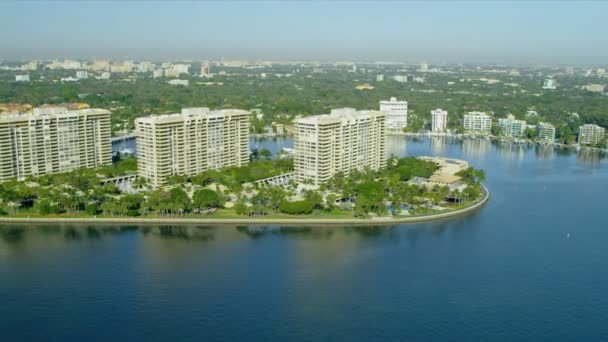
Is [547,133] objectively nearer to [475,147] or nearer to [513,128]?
[513,128]

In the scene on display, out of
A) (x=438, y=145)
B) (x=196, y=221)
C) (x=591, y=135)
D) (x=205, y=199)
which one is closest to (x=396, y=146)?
(x=438, y=145)

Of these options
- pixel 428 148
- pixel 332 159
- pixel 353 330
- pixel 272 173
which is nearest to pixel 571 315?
pixel 353 330

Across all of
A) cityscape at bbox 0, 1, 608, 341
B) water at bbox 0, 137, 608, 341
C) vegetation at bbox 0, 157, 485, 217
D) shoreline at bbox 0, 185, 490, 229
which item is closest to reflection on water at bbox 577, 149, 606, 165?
cityscape at bbox 0, 1, 608, 341

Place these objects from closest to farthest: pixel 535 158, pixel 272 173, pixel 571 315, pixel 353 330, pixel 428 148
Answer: pixel 353 330, pixel 571 315, pixel 272 173, pixel 535 158, pixel 428 148

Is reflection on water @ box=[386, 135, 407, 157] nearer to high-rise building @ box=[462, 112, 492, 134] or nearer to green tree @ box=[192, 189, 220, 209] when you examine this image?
high-rise building @ box=[462, 112, 492, 134]

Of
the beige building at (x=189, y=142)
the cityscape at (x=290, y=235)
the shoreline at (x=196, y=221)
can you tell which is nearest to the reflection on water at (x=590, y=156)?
the cityscape at (x=290, y=235)

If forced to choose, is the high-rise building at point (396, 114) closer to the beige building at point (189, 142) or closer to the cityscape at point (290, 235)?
the cityscape at point (290, 235)

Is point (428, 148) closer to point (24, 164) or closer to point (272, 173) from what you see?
point (272, 173)
